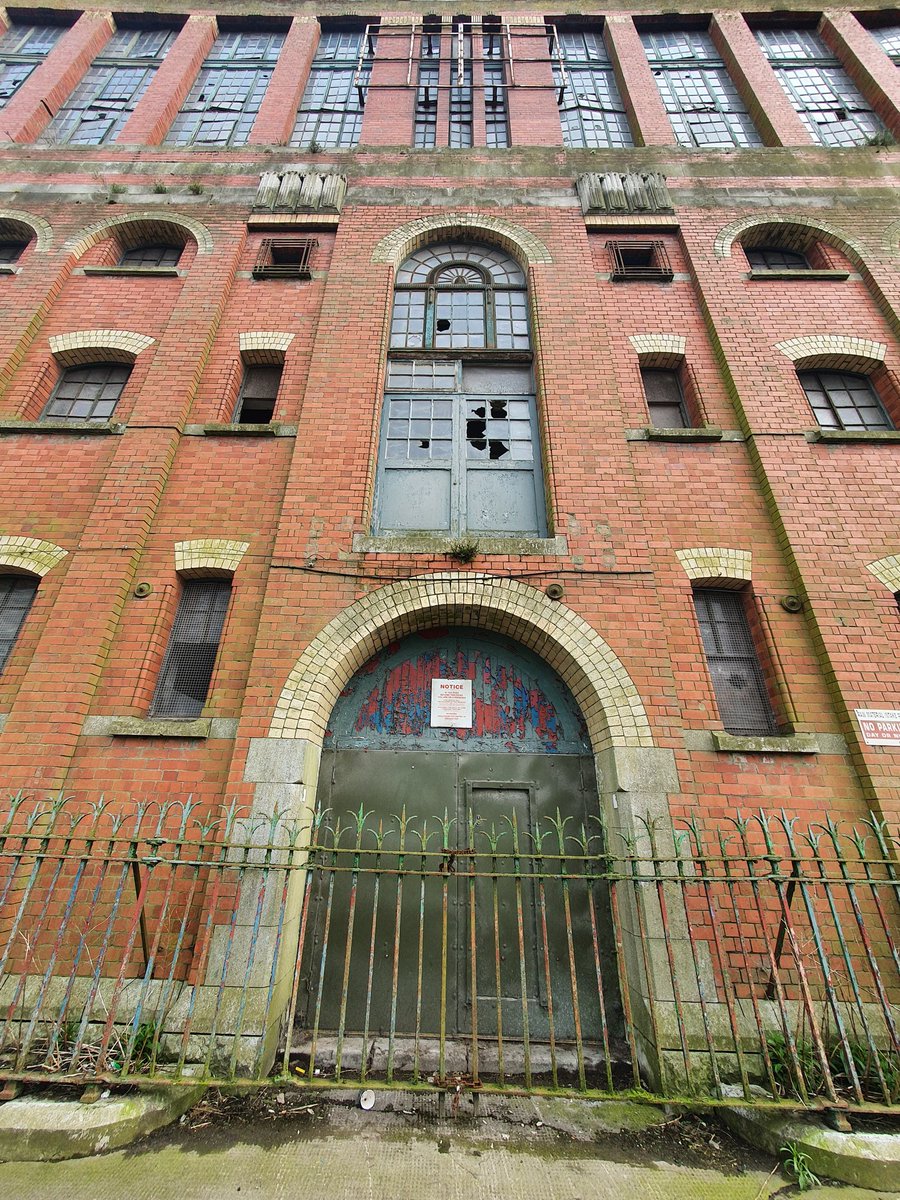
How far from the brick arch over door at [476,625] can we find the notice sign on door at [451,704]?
0.69 m

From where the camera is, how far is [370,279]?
26.2 feet

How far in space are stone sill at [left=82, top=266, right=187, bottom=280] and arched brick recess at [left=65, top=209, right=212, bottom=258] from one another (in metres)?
0.61

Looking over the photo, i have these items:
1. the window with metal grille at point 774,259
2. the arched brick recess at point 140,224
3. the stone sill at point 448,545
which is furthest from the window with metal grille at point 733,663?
the arched brick recess at point 140,224

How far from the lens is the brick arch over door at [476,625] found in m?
5.27

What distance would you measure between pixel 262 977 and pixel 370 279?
8642 millimetres

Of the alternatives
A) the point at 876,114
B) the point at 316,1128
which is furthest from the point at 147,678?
the point at 876,114

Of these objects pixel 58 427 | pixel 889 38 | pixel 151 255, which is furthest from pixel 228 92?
pixel 889 38

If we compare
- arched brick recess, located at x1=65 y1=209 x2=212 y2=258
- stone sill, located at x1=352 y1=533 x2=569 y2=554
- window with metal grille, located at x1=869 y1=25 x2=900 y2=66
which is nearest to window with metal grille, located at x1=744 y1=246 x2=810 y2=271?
stone sill, located at x1=352 y1=533 x2=569 y2=554

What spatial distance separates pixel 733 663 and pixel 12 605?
8.29 m

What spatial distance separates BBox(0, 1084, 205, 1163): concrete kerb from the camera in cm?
326

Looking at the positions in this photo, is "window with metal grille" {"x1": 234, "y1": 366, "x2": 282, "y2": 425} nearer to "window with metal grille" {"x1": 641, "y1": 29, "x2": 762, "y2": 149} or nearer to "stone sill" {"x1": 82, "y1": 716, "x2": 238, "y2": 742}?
"stone sill" {"x1": 82, "y1": 716, "x2": 238, "y2": 742}

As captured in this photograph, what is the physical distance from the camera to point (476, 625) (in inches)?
243

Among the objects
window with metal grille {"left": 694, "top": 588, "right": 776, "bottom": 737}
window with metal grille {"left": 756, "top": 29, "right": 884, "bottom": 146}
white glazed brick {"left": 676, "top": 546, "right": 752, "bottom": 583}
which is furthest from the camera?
window with metal grille {"left": 756, "top": 29, "right": 884, "bottom": 146}

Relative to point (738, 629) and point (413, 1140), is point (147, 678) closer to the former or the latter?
point (413, 1140)
